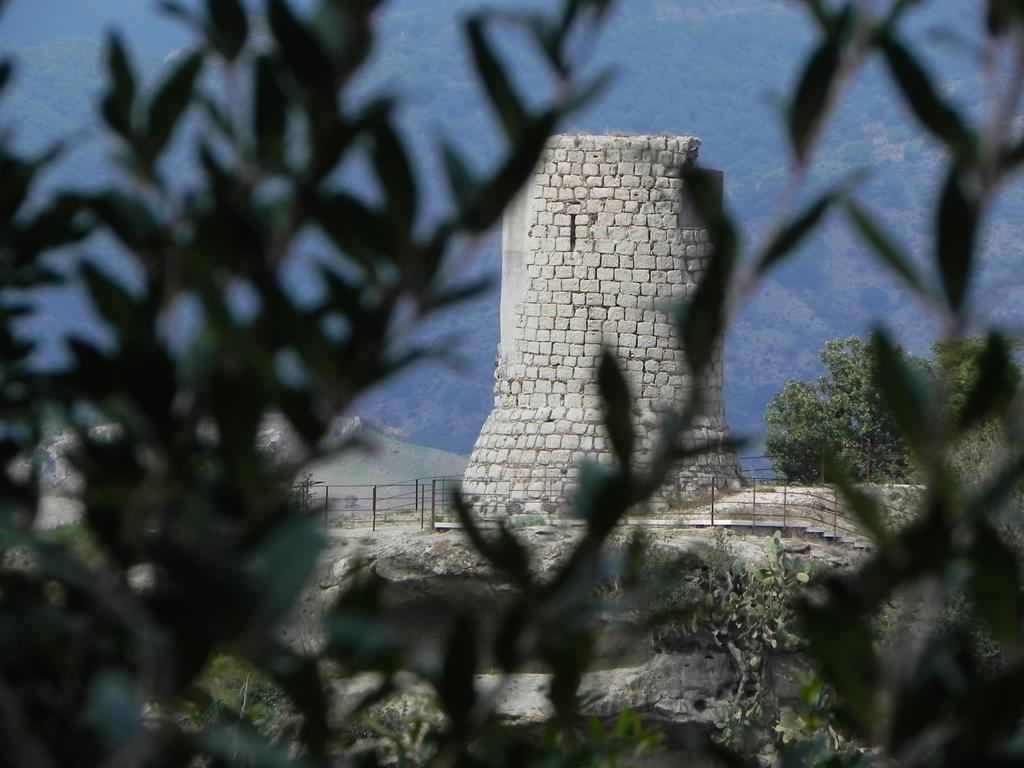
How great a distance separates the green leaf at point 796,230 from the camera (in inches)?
42.4

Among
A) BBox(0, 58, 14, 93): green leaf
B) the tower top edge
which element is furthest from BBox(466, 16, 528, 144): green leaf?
the tower top edge

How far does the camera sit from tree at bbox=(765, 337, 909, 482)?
63.1 ft

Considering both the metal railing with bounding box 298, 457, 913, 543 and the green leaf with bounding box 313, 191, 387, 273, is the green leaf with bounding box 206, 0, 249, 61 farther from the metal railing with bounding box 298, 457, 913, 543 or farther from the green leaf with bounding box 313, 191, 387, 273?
the metal railing with bounding box 298, 457, 913, 543

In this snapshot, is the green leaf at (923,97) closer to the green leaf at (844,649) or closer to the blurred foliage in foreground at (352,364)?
the blurred foliage in foreground at (352,364)

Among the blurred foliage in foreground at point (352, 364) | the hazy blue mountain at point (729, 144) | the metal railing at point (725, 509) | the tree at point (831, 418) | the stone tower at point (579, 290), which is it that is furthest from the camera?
the hazy blue mountain at point (729, 144)

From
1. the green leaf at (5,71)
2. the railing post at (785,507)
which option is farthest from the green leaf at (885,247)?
the railing post at (785,507)

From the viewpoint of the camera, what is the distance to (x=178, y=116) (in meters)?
1.18

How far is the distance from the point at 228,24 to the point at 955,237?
0.53 meters

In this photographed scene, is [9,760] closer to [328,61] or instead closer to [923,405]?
[328,61]

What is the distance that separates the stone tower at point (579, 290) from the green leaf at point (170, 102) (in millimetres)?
13104

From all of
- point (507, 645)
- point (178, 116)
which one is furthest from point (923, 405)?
point (178, 116)

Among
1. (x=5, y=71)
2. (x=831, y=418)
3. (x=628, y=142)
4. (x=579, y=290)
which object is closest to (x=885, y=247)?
(x=5, y=71)

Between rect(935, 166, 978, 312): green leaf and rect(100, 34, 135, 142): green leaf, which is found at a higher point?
rect(100, 34, 135, 142): green leaf

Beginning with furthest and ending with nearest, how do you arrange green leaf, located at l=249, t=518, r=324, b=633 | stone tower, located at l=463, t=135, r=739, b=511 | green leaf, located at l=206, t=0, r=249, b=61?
stone tower, located at l=463, t=135, r=739, b=511 → green leaf, located at l=206, t=0, r=249, b=61 → green leaf, located at l=249, t=518, r=324, b=633
